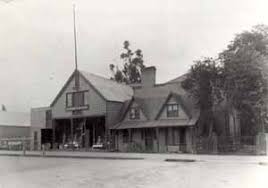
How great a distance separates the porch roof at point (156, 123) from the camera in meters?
10.5

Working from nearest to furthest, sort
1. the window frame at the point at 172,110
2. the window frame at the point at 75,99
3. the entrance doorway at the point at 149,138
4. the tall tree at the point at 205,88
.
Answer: the tall tree at the point at 205,88 < the window frame at the point at 172,110 < the entrance doorway at the point at 149,138 < the window frame at the point at 75,99

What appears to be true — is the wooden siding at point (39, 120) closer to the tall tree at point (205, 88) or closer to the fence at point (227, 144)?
the tall tree at point (205, 88)

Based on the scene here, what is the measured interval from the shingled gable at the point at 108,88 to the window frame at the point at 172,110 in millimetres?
1939

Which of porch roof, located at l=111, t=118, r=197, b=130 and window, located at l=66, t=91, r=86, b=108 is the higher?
window, located at l=66, t=91, r=86, b=108

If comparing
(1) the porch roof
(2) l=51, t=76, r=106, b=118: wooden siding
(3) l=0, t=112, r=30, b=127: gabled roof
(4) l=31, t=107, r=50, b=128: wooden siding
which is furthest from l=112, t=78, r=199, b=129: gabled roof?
(3) l=0, t=112, r=30, b=127: gabled roof

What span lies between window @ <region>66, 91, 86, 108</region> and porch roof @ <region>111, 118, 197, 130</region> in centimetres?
171

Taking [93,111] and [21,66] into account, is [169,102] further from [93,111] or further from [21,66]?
[21,66]

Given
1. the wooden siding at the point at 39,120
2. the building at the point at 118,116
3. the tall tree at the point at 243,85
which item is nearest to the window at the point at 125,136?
the building at the point at 118,116

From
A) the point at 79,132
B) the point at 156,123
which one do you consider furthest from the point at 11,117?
the point at 79,132

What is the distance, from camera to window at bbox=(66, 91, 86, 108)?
12817 mm

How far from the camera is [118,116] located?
12.4 meters

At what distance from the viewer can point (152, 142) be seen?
448 inches

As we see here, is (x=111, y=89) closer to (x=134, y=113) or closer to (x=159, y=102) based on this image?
(x=134, y=113)

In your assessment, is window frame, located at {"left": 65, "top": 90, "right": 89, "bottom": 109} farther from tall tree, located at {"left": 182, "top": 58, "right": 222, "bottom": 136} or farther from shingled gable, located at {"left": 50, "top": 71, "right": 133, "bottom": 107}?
tall tree, located at {"left": 182, "top": 58, "right": 222, "bottom": 136}
